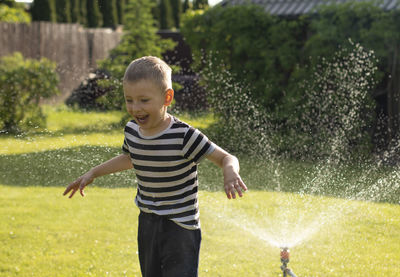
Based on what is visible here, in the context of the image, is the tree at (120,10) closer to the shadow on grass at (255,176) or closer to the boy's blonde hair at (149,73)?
the shadow on grass at (255,176)

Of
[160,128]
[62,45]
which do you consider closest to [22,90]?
[62,45]

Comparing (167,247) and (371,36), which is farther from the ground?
(371,36)

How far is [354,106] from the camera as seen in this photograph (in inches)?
301

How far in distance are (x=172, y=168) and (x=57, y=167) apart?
16.5 ft

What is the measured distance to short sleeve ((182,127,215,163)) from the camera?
2.34m

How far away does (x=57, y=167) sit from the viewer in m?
7.07

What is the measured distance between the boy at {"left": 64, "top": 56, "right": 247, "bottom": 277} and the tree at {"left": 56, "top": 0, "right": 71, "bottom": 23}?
1999 cm

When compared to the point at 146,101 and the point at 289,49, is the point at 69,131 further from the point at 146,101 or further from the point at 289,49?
the point at 146,101

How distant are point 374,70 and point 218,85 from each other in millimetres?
2366

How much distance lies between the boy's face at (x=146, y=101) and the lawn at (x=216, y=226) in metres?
1.72

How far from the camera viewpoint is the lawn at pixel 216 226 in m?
3.85

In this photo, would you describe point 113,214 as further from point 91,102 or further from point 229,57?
point 91,102

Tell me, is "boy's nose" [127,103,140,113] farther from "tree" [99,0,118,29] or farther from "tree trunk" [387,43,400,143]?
"tree" [99,0,118,29]

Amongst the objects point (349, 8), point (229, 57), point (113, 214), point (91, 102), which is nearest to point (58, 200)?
point (113, 214)
